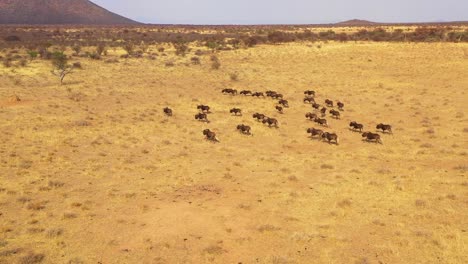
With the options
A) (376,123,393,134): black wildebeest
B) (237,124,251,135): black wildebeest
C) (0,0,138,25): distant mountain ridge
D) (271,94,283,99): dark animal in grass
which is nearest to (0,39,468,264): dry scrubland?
(237,124,251,135): black wildebeest

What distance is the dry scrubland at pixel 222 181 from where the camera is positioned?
10.9 meters

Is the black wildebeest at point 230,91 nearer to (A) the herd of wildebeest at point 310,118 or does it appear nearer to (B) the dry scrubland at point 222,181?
(A) the herd of wildebeest at point 310,118

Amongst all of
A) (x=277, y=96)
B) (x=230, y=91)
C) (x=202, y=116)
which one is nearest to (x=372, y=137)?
(x=202, y=116)

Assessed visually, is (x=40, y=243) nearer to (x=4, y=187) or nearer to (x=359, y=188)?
(x=4, y=187)

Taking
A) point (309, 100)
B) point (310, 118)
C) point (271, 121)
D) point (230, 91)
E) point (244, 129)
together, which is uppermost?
point (230, 91)

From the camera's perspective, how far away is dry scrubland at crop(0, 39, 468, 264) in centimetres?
1090

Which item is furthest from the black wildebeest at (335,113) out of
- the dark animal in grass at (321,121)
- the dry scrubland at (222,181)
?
the dark animal in grass at (321,121)

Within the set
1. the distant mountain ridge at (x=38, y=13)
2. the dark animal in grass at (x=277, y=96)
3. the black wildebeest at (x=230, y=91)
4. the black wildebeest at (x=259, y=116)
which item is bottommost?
the black wildebeest at (x=259, y=116)

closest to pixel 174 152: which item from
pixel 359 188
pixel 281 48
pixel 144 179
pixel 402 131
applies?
pixel 144 179

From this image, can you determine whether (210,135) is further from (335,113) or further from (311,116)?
(335,113)

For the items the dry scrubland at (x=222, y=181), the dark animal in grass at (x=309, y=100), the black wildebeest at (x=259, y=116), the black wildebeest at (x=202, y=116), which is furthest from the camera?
the dark animal in grass at (x=309, y=100)

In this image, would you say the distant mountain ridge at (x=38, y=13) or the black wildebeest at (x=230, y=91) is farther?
the distant mountain ridge at (x=38, y=13)

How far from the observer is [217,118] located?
1007 inches

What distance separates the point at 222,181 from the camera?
611 inches
